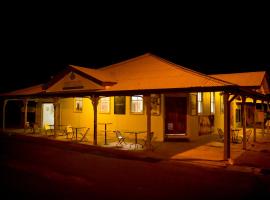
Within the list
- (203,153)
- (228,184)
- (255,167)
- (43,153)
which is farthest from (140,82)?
(228,184)

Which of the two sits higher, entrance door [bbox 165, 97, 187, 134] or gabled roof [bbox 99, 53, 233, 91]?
gabled roof [bbox 99, 53, 233, 91]

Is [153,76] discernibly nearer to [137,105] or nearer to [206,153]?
[137,105]

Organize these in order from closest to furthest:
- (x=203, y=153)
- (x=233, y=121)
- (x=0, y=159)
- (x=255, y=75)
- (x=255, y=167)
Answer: (x=255, y=167)
(x=0, y=159)
(x=203, y=153)
(x=255, y=75)
(x=233, y=121)

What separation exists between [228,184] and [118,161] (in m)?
4.40

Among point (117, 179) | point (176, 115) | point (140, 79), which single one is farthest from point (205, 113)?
point (117, 179)

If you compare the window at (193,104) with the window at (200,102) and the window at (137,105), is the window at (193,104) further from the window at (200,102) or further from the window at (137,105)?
the window at (137,105)

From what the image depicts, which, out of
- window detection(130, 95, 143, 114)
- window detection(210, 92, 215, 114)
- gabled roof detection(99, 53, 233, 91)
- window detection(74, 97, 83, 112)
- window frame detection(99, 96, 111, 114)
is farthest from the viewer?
window detection(74, 97, 83, 112)

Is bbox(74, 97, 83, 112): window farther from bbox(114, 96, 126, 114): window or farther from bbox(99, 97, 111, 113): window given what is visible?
bbox(114, 96, 126, 114): window

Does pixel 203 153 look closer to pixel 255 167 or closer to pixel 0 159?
pixel 255 167

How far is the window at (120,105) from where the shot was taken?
17.8m

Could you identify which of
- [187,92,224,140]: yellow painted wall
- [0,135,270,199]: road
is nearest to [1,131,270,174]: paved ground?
[0,135,270,199]: road

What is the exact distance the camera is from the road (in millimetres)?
6578

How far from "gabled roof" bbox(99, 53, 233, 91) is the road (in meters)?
3.64

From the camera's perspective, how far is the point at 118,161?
10750 millimetres
